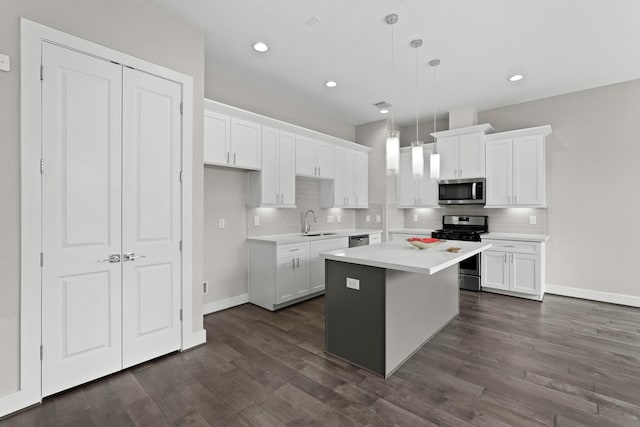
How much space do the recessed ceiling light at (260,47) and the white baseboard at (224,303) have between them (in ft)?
9.93

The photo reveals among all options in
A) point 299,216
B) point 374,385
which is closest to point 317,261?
point 299,216

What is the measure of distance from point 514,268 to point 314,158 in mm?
3433

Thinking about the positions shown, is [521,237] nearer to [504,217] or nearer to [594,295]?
[504,217]

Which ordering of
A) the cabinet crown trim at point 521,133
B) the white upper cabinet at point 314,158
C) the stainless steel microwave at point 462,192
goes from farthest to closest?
the stainless steel microwave at point 462,192
the white upper cabinet at point 314,158
the cabinet crown trim at point 521,133

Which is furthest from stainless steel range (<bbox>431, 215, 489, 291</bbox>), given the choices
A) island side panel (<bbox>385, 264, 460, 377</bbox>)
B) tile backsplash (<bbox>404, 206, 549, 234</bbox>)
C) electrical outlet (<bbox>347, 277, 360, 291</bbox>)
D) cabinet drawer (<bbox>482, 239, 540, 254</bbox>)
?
electrical outlet (<bbox>347, 277, 360, 291</bbox>)

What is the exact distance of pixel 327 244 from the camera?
14.9 ft

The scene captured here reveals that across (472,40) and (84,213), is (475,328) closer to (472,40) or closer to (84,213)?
(472,40)

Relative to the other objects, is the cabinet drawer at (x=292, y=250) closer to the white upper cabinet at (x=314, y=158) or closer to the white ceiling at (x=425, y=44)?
the white upper cabinet at (x=314, y=158)

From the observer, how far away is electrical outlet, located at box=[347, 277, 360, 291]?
249 centimetres

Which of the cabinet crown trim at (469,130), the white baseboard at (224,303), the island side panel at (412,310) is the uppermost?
the cabinet crown trim at (469,130)

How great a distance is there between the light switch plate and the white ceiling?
1175mm

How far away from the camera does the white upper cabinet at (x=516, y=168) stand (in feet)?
14.5

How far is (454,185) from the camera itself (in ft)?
16.9

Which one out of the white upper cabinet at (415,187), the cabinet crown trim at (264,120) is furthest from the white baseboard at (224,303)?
the white upper cabinet at (415,187)
